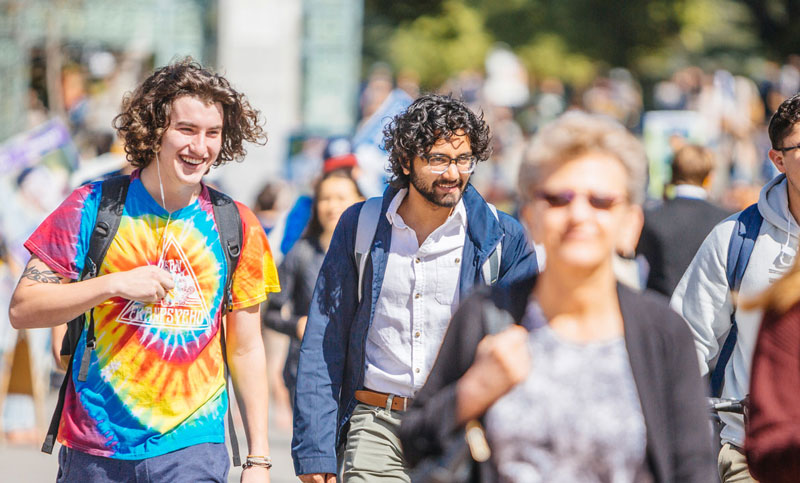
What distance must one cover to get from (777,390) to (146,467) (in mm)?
2218

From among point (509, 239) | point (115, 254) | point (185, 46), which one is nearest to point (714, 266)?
point (509, 239)

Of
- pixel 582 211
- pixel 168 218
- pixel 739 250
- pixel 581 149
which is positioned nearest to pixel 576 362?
pixel 582 211

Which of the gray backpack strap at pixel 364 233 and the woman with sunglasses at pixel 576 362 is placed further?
the gray backpack strap at pixel 364 233

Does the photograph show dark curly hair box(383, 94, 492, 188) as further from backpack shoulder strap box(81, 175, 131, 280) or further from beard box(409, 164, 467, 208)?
backpack shoulder strap box(81, 175, 131, 280)

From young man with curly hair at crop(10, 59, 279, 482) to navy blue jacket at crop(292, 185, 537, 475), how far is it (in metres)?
0.30

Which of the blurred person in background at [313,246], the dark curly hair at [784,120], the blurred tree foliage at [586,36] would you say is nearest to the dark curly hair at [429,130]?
the dark curly hair at [784,120]

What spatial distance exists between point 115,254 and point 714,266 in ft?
6.97

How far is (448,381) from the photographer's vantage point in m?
2.92

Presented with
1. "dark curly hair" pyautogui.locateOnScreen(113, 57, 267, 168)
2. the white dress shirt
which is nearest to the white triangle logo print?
"dark curly hair" pyautogui.locateOnScreen(113, 57, 267, 168)

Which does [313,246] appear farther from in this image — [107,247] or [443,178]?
[107,247]

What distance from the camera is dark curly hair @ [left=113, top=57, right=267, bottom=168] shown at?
4.43 m

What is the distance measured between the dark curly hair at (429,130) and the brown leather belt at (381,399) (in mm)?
844

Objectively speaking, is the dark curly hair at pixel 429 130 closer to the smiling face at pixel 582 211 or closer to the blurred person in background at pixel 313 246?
the smiling face at pixel 582 211

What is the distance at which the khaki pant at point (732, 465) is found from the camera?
15.1 feet
